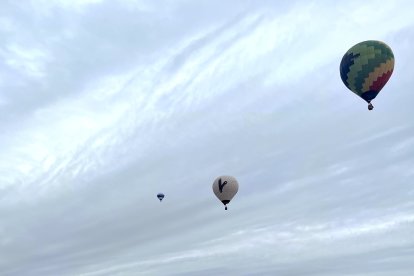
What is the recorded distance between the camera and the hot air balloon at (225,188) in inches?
4461

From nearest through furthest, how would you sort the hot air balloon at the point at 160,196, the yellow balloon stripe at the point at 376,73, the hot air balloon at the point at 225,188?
the yellow balloon stripe at the point at 376,73 < the hot air balloon at the point at 225,188 < the hot air balloon at the point at 160,196

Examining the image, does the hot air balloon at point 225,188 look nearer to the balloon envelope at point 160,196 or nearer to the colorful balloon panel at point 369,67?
the balloon envelope at point 160,196

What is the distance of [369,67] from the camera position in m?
89.8

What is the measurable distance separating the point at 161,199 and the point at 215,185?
27019 millimetres

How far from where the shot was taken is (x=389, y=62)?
90438 mm

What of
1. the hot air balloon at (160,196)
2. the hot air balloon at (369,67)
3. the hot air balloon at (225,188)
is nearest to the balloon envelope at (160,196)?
the hot air balloon at (160,196)

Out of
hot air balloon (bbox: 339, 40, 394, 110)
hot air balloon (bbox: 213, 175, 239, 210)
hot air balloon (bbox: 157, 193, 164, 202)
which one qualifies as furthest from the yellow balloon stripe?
hot air balloon (bbox: 157, 193, 164, 202)

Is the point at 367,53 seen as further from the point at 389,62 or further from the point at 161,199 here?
the point at 161,199

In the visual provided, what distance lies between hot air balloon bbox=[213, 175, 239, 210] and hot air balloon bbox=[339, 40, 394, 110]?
1297 inches

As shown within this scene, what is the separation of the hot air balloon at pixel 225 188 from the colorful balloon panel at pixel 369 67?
3293 centimetres

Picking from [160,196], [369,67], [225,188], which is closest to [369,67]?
[369,67]

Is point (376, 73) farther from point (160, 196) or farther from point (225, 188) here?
point (160, 196)

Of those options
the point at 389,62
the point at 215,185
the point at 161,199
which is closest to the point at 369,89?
the point at 389,62

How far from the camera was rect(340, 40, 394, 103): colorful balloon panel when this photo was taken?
89.9m
